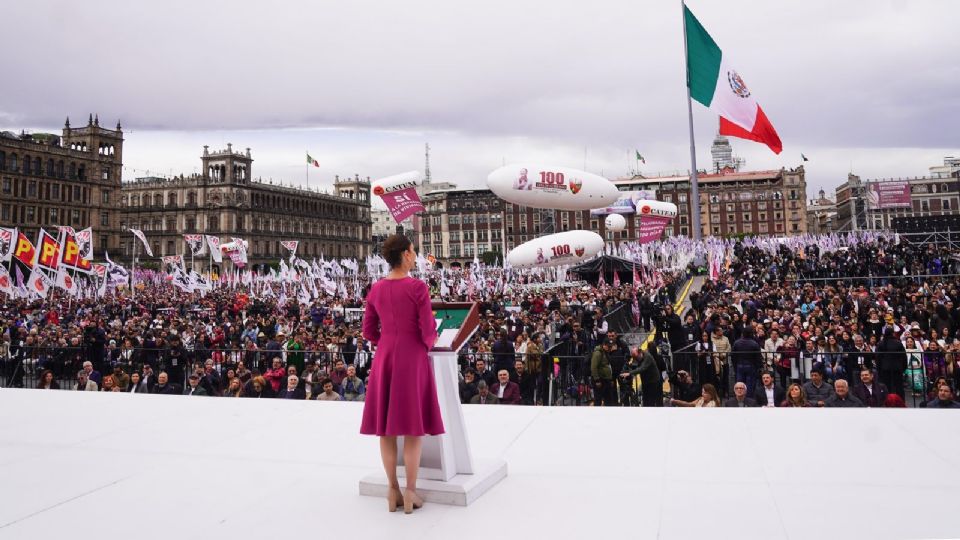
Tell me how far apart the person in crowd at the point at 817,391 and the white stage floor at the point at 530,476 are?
3.71 ft

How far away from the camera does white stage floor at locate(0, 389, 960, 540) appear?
3576 millimetres

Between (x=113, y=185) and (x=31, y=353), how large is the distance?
255 ft

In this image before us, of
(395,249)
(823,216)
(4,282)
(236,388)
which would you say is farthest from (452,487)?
(823,216)

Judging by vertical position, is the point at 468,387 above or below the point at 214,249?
below

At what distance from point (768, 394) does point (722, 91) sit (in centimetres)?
1439

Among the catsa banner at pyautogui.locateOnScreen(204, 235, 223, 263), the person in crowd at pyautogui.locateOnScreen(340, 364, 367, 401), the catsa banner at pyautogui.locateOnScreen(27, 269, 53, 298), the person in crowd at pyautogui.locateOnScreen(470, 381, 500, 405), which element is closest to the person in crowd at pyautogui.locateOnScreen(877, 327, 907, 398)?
the person in crowd at pyautogui.locateOnScreen(470, 381, 500, 405)

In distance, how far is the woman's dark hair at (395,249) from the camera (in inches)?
150

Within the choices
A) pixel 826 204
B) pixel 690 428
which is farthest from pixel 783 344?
pixel 826 204

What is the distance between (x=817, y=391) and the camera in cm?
760

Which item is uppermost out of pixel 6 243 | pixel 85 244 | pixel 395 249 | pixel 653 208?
pixel 653 208

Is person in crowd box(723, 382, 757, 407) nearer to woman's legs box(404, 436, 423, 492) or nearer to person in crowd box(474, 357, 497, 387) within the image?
person in crowd box(474, 357, 497, 387)

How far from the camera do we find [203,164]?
3740 inches

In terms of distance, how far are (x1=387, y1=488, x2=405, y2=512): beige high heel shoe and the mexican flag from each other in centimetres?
1789

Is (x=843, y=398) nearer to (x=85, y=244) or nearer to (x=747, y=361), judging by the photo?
(x=747, y=361)
